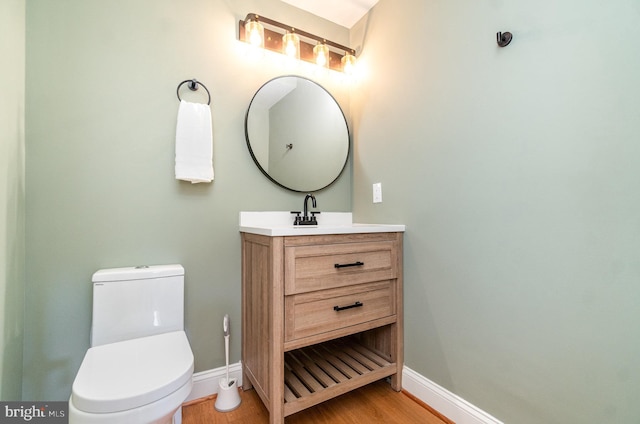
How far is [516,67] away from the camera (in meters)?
1.11

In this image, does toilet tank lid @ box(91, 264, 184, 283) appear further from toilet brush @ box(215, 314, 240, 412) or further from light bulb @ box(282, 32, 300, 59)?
light bulb @ box(282, 32, 300, 59)

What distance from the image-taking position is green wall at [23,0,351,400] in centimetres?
124

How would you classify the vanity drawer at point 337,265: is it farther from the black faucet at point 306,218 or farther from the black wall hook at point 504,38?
the black wall hook at point 504,38

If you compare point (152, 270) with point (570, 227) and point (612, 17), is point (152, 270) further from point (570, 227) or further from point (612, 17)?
point (612, 17)

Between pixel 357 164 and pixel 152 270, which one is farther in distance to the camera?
pixel 357 164

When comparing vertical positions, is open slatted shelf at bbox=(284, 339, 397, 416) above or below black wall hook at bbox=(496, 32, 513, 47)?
below

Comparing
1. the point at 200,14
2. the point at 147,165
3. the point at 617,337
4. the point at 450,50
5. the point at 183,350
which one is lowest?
the point at 183,350

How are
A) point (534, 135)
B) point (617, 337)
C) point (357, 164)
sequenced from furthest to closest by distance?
point (357, 164), point (534, 135), point (617, 337)

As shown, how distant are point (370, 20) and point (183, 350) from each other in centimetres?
218

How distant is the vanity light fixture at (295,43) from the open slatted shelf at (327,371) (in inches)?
72.8

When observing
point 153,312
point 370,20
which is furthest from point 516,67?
point 153,312

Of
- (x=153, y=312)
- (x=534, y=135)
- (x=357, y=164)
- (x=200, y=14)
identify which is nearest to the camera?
(x=534, y=135)

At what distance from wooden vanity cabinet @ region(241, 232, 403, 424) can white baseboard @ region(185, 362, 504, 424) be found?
0.06m

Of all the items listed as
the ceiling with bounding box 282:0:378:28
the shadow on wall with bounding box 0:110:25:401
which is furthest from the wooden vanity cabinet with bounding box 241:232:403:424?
the ceiling with bounding box 282:0:378:28
